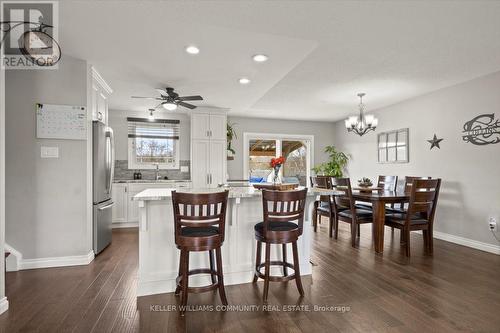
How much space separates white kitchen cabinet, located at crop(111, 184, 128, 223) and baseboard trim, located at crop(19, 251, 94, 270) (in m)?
1.90

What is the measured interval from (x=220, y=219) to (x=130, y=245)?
7.94 feet

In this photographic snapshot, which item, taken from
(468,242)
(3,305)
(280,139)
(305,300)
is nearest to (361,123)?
(468,242)

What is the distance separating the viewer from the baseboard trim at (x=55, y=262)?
2910 mm

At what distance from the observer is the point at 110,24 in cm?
234

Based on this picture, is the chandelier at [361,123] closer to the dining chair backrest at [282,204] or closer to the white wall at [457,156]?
the white wall at [457,156]

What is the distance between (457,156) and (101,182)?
5244 millimetres

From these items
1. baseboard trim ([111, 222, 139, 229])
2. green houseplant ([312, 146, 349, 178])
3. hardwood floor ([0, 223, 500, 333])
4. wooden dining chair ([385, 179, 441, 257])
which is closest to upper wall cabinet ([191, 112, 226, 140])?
baseboard trim ([111, 222, 139, 229])

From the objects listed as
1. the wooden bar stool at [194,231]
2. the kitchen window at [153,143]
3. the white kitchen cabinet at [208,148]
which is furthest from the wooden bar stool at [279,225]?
the kitchen window at [153,143]

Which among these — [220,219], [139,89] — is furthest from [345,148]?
[220,219]

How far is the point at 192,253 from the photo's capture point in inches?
99.0

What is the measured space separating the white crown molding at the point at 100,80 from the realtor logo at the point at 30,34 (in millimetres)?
435

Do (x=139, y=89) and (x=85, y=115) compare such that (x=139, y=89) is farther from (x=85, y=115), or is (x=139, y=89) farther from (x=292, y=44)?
(x=292, y=44)

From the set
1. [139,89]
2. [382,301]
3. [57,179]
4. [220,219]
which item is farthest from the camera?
[139,89]

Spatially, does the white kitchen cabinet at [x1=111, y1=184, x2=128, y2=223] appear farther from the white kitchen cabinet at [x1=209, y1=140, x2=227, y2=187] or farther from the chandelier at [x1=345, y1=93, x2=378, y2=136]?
the chandelier at [x1=345, y1=93, x2=378, y2=136]
